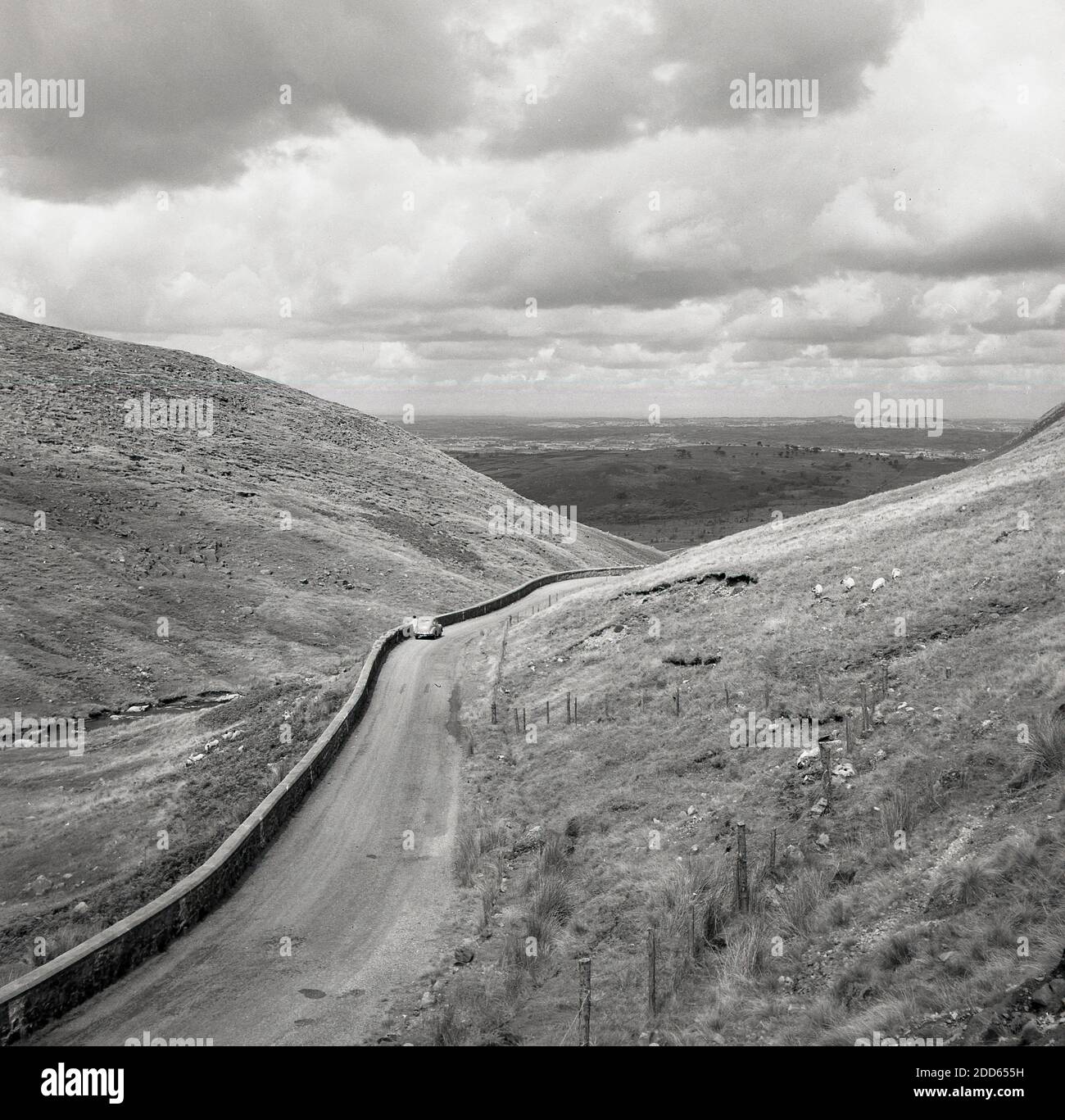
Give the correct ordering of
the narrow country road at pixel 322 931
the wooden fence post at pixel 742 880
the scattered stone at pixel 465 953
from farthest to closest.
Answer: the scattered stone at pixel 465 953
the wooden fence post at pixel 742 880
the narrow country road at pixel 322 931

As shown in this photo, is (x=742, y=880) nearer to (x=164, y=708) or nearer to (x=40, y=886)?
(x=40, y=886)

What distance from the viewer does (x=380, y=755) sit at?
22062 mm

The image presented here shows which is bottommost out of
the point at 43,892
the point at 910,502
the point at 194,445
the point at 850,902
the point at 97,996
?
the point at 43,892

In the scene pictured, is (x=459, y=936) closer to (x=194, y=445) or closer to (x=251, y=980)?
(x=251, y=980)

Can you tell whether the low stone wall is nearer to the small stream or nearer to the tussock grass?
the tussock grass

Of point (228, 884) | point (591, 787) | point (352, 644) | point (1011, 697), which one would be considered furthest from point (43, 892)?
point (352, 644)

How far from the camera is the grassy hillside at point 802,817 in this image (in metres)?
8.90

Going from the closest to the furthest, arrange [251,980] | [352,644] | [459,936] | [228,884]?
[251,980], [459,936], [228,884], [352,644]

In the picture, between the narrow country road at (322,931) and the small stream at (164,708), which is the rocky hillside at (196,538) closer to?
the small stream at (164,708)

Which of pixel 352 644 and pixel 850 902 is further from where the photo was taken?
pixel 352 644

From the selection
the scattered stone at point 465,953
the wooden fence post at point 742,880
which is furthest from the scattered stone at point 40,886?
the wooden fence post at point 742,880

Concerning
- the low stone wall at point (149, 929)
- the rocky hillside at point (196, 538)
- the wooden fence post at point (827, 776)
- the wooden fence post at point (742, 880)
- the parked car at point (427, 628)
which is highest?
the rocky hillside at point (196, 538)

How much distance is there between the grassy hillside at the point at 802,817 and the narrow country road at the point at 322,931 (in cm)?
102
